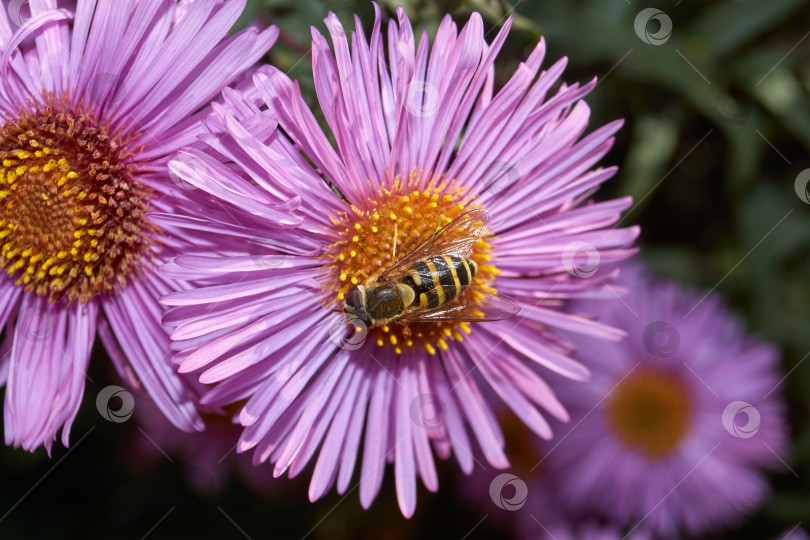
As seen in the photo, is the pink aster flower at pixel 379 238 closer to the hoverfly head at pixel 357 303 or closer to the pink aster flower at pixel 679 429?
the hoverfly head at pixel 357 303

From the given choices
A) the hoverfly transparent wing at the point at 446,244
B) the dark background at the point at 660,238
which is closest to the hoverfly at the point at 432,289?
the hoverfly transparent wing at the point at 446,244

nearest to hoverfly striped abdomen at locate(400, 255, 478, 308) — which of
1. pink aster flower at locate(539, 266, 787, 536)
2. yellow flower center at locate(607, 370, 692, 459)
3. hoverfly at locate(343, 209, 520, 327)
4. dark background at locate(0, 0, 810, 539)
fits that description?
hoverfly at locate(343, 209, 520, 327)

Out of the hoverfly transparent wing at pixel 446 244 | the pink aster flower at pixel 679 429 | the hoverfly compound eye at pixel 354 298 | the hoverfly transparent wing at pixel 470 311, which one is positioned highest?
the hoverfly transparent wing at pixel 446 244

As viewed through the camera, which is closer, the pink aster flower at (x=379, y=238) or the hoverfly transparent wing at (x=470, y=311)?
the pink aster flower at (x=379, y=238)

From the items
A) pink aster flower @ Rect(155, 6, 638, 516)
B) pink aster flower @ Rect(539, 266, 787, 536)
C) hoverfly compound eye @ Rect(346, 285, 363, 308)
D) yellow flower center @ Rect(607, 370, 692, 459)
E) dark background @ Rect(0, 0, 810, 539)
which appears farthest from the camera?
yellow flower center @ Rect(607, 370, 692, 459)

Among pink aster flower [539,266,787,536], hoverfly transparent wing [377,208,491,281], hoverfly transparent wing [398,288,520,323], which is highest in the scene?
hoverfly transparent wing [377,208,491,281]

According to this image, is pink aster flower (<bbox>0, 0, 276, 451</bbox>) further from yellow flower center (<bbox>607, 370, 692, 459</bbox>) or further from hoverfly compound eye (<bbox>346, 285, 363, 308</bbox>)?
yellow flower center (<bbox>607, 370, 692, 459</bbox>)

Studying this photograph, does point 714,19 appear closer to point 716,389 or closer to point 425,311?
point 716,389
